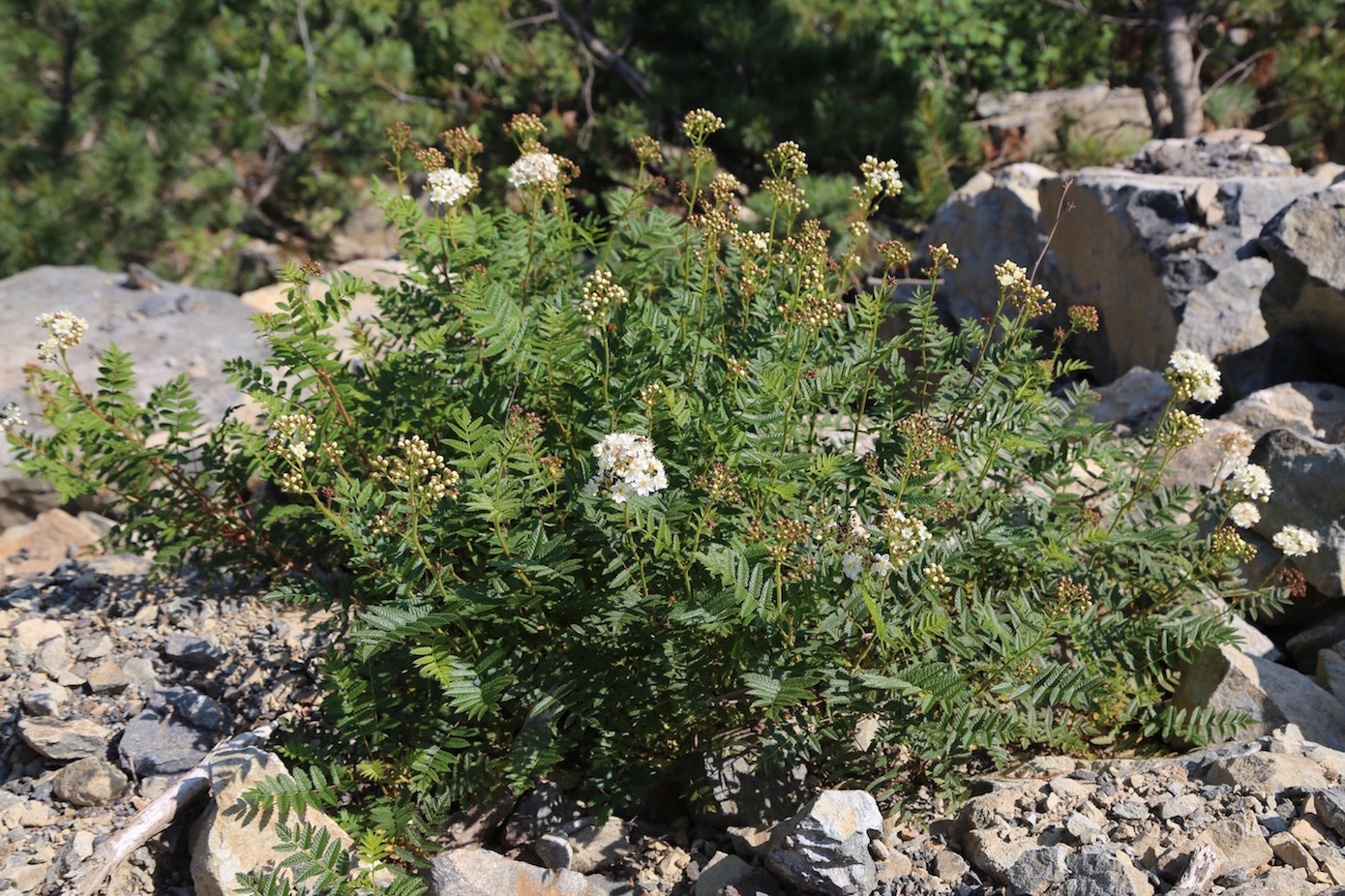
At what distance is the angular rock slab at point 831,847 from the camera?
329 cm

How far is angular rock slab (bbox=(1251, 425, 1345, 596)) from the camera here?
4.70 m

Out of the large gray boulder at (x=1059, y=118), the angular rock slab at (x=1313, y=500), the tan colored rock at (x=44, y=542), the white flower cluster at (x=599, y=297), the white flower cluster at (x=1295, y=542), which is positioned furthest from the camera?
the large gray boulder at (x=1059, y=118)

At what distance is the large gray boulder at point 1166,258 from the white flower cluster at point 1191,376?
2219mm

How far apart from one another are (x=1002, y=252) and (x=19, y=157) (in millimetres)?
7538

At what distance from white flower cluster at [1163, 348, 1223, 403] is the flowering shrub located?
11mm

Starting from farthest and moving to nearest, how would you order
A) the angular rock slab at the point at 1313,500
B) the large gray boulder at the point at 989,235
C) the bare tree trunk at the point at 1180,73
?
the bare tree trunk at the point at 1180,73, the large gray boulder at the point at 989,235, the angular rock slab at the point at 1313,500

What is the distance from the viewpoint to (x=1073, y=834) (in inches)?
134

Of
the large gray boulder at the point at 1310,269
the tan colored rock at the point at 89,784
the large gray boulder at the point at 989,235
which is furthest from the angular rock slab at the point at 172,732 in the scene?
the large gray boulder at the point at 1310,269

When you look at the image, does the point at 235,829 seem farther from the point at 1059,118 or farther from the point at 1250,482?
the point at 1059,118

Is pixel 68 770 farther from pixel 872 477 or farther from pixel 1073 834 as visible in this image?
pixel 1073 834

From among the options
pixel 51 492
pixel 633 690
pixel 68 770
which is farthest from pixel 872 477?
pixel 51 492

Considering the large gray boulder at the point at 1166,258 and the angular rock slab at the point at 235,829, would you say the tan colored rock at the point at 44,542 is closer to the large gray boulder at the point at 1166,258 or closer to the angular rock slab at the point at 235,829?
the angular rock slab at the point at 235,829

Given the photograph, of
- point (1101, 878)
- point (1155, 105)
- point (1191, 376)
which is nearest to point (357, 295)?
point (1191, 376)

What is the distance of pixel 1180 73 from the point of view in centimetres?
854
